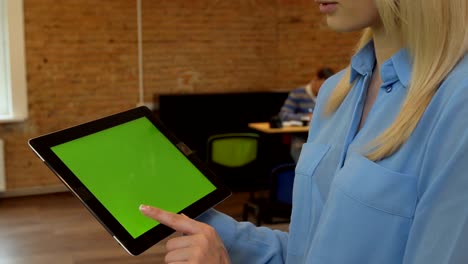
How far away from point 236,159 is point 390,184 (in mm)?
5789

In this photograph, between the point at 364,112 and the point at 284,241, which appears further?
the point at 284,241

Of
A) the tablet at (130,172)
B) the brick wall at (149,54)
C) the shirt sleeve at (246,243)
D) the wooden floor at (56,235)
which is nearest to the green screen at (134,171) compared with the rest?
the tablet at (130,172)

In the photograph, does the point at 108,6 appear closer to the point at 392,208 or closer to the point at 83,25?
the point at 83,25

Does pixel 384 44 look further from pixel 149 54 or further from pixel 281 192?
pixel 149 54

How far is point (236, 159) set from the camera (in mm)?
6672

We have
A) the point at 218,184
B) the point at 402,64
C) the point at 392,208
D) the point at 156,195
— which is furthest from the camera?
the point at 218,184

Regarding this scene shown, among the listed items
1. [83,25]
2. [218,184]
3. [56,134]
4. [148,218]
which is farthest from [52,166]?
[83,25]

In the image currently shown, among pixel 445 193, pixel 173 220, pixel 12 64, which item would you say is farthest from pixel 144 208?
pixel 12 64

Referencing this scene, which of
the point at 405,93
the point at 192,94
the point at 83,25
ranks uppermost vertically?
the point at 405,93

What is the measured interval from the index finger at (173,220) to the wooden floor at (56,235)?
179 inches

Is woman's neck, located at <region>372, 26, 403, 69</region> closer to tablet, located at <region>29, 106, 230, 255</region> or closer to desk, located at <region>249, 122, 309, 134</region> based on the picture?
tablet, located at <region>29, 106, 230, 255</region>

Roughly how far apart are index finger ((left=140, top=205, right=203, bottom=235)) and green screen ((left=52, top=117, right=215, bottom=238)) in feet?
0.09

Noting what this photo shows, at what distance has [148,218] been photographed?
104 centimetres

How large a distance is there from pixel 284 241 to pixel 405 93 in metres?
0.45
